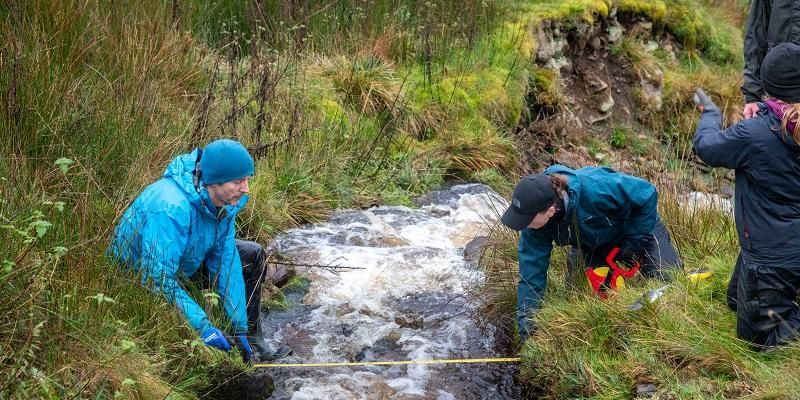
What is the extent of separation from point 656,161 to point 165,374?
150 inches

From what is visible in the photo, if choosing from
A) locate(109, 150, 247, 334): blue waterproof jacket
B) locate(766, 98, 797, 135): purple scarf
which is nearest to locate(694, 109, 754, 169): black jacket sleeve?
locate(766, 98, 797, 135): purple scarf

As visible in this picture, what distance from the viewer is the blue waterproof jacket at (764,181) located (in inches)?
149

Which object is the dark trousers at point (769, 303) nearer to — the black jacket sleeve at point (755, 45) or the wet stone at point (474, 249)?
the black jacket sleeve at point (755, 45)

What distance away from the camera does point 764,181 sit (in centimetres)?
383

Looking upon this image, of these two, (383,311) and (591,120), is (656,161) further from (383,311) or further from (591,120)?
(591,120)

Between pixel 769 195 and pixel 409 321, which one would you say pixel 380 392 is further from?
pixel 769 195

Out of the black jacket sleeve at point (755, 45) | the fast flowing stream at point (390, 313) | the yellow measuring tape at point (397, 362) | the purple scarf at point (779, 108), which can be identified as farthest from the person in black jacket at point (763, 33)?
the fast flowing stream at point (390, 313)

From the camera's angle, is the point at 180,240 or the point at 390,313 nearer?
the point at 180,240

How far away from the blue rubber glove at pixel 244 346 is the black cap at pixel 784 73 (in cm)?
267

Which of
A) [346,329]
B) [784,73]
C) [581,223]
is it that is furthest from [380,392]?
[784,73]

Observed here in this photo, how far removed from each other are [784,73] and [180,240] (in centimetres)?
272

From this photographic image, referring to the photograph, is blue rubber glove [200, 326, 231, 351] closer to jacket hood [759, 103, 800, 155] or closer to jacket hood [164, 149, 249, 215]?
jacket hood [164, 149, 249, 215]

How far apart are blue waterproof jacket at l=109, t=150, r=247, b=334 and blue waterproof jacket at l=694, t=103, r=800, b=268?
2284mm

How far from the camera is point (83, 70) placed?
6.36 meters
